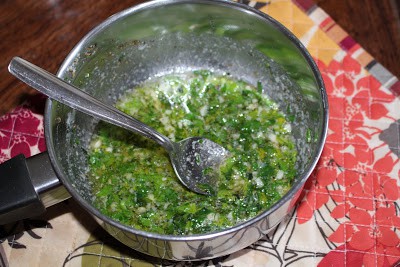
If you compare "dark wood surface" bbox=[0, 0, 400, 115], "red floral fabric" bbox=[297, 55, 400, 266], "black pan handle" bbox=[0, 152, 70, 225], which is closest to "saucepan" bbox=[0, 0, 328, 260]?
"black pan handle" bbox=[0, 152, 70, 225]

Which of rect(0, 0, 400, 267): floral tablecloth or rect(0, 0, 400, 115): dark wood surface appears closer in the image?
rect(0, 0, 400, 267): floral tablecloth

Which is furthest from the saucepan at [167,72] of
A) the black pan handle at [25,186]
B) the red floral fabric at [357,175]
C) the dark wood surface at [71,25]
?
the dark wood surface at [71,25]

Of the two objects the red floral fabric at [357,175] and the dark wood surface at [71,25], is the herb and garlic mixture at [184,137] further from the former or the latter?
the dark wood surface at [71,25]

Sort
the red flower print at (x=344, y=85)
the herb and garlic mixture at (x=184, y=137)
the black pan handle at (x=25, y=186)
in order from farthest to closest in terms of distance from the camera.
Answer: the red flower print at (x=344, y=85) → the herb and garlic mixture at (x=184, y=137) → the black pan handle at (x=25, y=186)

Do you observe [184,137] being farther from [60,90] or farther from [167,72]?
[60,90]

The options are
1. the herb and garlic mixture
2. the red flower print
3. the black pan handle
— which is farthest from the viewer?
the red flower print

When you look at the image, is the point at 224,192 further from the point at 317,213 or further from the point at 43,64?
the point at 43,64

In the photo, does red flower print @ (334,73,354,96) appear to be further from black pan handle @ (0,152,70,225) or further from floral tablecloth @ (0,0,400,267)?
black pan handle @ (0,152,70,225)
